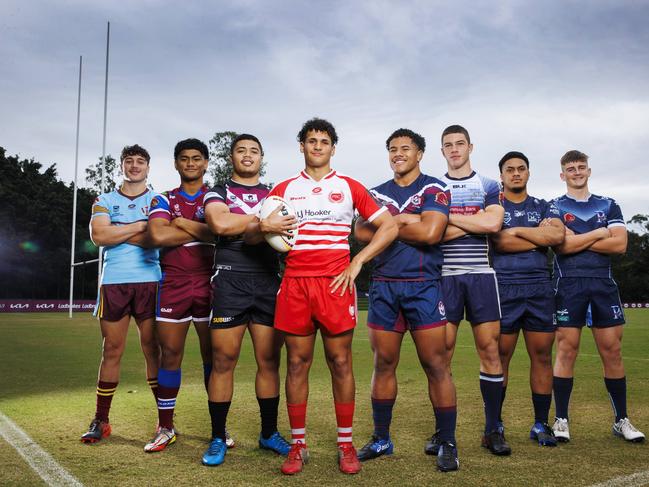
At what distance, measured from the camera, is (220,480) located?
13.5 feet

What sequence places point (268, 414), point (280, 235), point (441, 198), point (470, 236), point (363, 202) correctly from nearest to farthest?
point (280, 235)
point (363, 202)
point (441, 198)
point (268, 414)
point (470, 236)

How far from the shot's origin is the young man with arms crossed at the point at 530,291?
532cm

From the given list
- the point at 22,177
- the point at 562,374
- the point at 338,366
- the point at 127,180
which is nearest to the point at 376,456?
the point at 338,366

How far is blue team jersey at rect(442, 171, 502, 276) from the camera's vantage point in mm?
5070

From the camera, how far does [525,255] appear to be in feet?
17.9

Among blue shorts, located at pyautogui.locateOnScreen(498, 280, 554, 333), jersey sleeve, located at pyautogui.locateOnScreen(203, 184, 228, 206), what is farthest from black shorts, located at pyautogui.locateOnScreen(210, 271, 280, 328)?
blue shorts, located at pyautogui.locateOnScreen(498, 280, 554, 333)

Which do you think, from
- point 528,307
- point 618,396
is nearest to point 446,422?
point 528,307

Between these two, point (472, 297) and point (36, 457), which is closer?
point (36, 457)

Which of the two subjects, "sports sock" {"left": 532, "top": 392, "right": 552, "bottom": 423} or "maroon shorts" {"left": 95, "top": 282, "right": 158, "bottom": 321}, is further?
"maroon shorts" {"left": 95, "top": 282, "right": 158, "bottom": 321}

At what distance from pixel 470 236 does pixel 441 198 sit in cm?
60

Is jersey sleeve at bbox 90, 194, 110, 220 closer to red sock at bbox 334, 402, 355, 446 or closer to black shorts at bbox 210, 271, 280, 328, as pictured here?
black shorts at bbox 210, 271, 280, 328

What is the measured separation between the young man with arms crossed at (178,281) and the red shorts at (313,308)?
3.53 feet

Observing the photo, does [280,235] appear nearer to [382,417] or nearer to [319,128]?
[319,128]

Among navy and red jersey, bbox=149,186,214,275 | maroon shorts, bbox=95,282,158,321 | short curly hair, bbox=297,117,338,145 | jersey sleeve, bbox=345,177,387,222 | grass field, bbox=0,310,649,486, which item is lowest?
grass field, bbox=0,310,649,486
